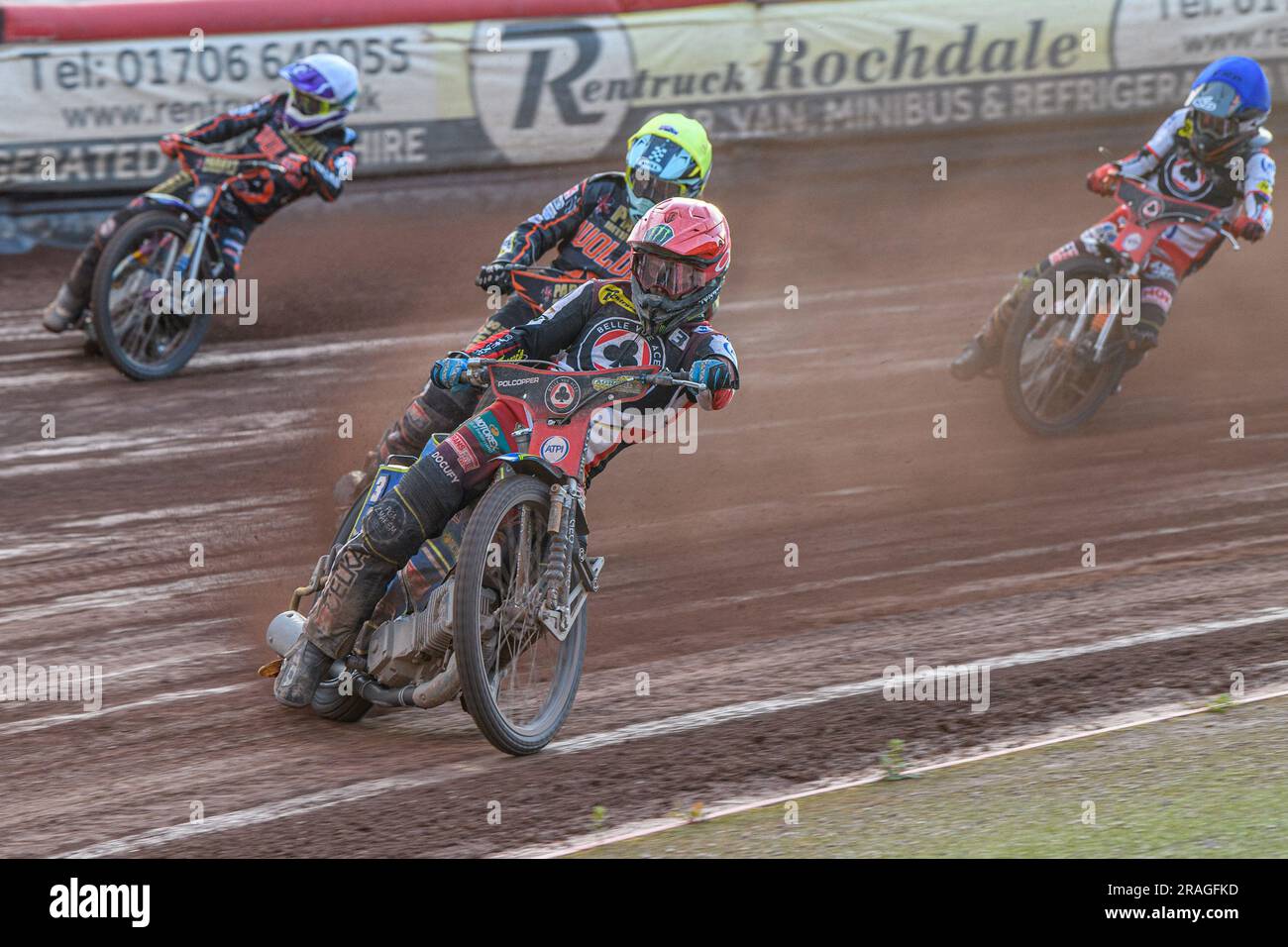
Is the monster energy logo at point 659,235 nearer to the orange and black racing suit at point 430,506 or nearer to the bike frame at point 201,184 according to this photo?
the orange and black racing suit at point 430,506

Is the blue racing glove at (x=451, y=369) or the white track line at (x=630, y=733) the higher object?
the blue racing glove at (x=451, y=369)

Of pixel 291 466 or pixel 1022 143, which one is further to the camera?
pixel 1022 143

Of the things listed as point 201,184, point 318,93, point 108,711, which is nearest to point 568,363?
point 108,711

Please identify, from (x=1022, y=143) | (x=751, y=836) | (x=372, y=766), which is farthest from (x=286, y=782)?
(x=1022, y=143)

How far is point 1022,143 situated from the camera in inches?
673

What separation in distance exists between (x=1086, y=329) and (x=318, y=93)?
5.28 metres

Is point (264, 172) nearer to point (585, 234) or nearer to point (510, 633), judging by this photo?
point (585, 234)

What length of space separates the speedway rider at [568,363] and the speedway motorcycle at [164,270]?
5067 millimetres

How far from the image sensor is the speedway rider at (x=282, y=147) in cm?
1109

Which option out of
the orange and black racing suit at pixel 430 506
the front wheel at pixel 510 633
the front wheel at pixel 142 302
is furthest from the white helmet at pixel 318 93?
the front wheel at pixel 510 633

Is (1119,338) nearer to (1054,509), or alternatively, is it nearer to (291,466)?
(1054,509)

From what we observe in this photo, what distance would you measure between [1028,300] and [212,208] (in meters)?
5.38

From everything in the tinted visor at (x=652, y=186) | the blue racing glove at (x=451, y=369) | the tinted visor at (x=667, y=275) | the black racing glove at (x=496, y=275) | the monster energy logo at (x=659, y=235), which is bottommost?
the blue racing glove at (x=451, y=369)

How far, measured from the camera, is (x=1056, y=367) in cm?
1035
